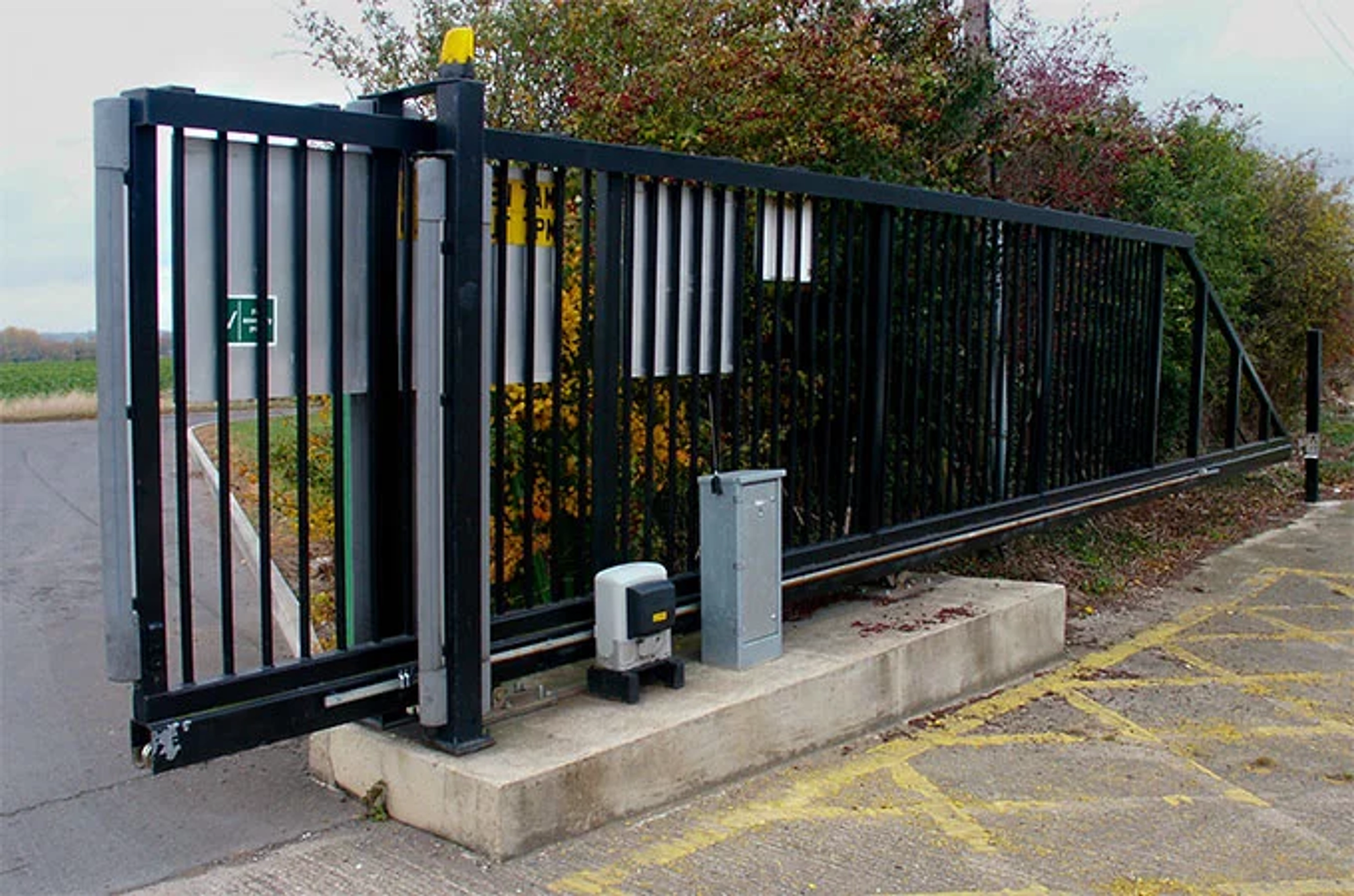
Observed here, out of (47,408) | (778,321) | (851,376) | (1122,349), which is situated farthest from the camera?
(47,408)

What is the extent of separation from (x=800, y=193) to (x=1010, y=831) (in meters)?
2.75

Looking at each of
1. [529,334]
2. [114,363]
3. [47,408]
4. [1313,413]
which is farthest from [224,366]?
[47,408]

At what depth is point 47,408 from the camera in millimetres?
27109

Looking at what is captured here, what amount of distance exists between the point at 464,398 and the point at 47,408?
26.2 meters

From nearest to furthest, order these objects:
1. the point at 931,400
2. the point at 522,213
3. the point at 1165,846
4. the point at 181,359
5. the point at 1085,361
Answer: the point at 181,359, the point at 1165,846, the point at 522,213, the point at 931,400, the point at 1085,361

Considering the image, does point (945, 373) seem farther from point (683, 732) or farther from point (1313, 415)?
point (1313, 415)

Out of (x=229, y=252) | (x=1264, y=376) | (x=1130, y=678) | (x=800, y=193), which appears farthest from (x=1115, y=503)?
(x=1264, y=376)

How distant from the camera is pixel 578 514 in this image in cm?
489

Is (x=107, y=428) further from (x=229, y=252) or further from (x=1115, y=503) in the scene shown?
(x=1115, y=503)

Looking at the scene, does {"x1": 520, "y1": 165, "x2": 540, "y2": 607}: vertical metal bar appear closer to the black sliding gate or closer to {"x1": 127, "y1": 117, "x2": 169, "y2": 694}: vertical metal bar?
the black sliding gate

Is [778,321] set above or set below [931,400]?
above

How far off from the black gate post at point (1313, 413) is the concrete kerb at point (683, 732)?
7.73 m

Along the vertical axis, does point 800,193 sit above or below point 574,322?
above

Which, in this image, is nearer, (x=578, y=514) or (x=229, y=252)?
A: (x=229, y=252)
